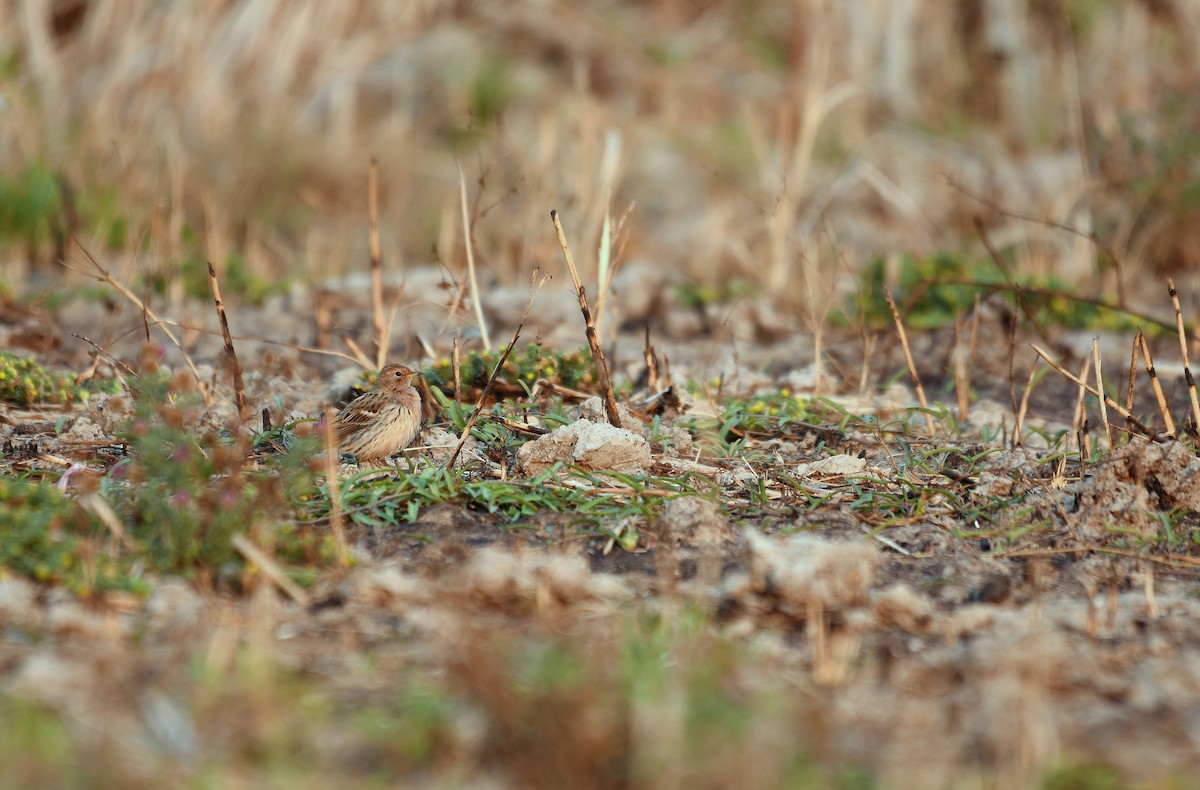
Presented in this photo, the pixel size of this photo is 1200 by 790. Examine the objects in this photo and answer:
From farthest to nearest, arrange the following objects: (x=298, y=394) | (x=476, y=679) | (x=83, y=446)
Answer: (x=298, y=394)
(x=83, y=446)
(x=476, y=679)

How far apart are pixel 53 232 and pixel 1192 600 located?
7584 millimetres

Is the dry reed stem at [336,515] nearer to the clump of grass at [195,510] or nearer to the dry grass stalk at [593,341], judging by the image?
the clump of grass at [195,510]

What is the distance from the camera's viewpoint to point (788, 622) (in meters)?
3.63

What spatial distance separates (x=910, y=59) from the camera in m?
13.9

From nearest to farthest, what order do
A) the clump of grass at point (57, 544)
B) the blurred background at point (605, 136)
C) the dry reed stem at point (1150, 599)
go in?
the clump of grass at point (57, 544) < the dry reed stem at point (1150, 599) < the blurred background at point (605, 136)

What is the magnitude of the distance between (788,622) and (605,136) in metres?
8.44

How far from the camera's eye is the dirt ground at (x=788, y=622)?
2846mm

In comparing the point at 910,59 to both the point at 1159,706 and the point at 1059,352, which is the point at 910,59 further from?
the point at 1159,706

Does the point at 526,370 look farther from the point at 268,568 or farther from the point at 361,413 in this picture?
the point at 268,568

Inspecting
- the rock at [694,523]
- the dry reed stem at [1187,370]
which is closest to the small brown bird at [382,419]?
the rock at [694,523]

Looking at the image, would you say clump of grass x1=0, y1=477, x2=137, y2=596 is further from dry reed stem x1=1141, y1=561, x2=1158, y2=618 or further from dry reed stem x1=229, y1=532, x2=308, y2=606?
dry reed stem x1=1141, y1=561, x2=1158, y2=618

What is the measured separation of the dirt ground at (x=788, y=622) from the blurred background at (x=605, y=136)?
2726 mm

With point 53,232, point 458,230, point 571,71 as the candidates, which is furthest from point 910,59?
point 53,232

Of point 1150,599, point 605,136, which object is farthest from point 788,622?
point 605,136
